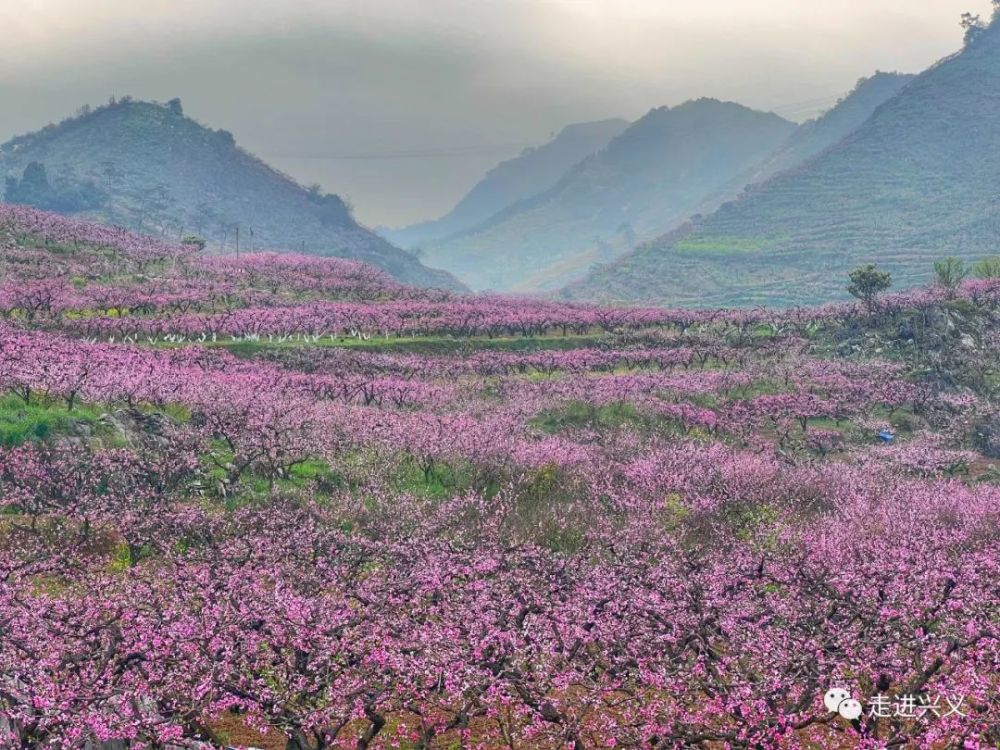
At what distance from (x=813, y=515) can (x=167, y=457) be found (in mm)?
25743

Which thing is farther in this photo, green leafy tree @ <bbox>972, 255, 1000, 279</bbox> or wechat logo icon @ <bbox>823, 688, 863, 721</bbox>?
green leafy tree @ <bbox>972, 255, 1000, 279</bbox>

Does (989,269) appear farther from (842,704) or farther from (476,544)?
(842,704)

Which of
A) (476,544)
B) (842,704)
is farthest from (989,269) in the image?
(842,704)

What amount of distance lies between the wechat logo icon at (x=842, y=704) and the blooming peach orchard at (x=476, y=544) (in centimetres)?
35

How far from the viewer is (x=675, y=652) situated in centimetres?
1867

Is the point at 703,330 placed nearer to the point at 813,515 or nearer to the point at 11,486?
the point at 813,515

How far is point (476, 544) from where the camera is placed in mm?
25359

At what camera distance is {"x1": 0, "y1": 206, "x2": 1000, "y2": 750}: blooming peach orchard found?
16047mm

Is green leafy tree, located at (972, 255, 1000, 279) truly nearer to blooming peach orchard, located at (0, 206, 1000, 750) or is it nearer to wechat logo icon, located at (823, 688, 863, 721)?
blooming peach orchard, located at (0, 206, 1000, 750)

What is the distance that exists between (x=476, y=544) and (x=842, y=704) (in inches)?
487

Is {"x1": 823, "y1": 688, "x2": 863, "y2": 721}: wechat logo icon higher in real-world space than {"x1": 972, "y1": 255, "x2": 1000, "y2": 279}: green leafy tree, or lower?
lower

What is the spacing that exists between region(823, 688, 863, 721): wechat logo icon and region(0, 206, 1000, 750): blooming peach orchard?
0.35 metres

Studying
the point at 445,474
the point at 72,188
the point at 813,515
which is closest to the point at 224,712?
the point at 445,474

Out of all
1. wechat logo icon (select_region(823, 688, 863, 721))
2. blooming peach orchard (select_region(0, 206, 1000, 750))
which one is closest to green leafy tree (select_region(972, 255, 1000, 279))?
blooming peach orchard (select_region(0, 206, 1000, 750))
